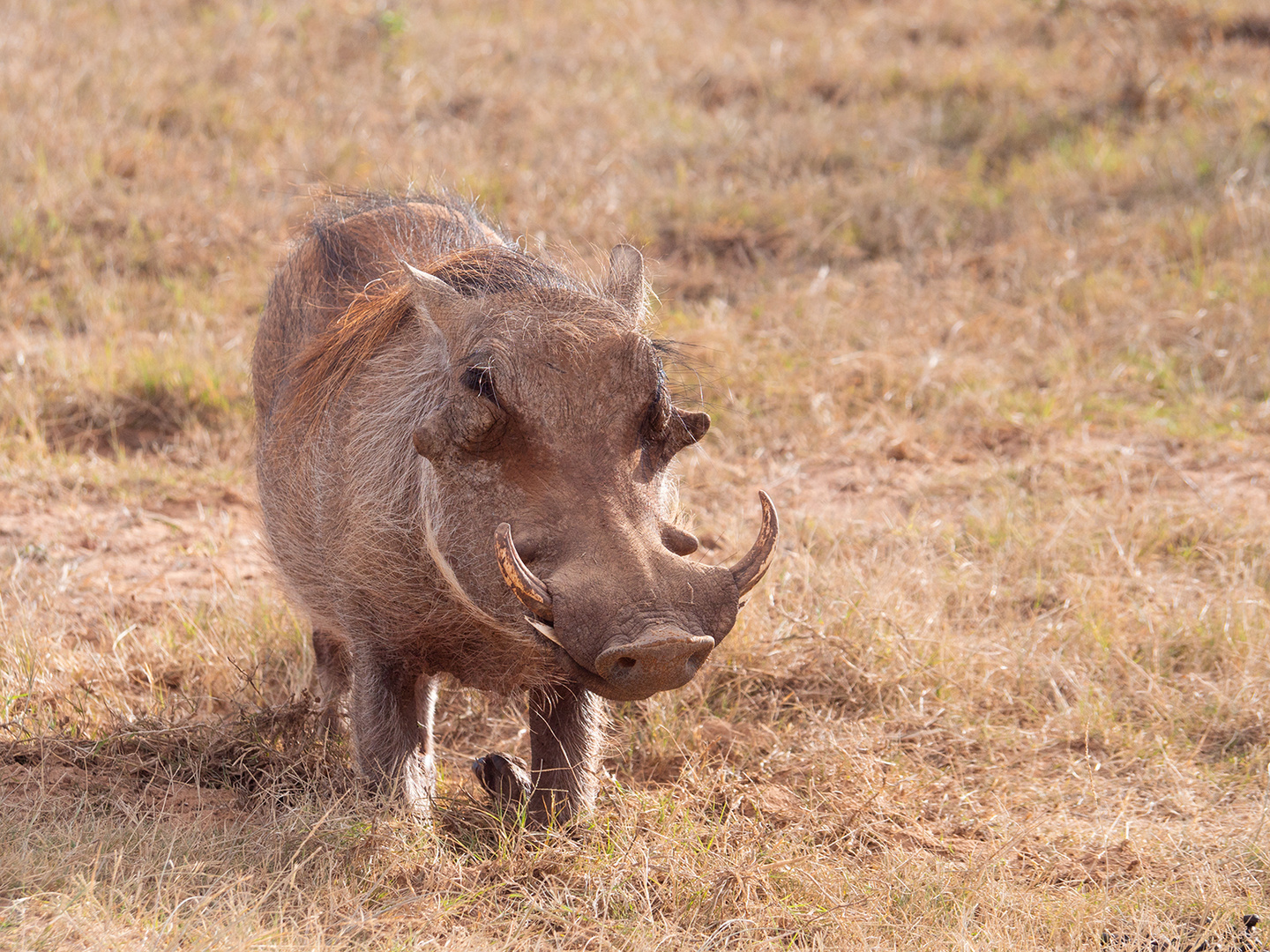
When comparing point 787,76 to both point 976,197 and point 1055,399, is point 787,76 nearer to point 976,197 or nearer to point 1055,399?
point 976,197

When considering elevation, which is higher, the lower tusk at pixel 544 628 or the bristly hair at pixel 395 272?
the bristly hair at pixel 395 272

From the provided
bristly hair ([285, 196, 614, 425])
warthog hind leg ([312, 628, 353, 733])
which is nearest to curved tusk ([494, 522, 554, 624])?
bristly hair ([285, 196, 614, 425])

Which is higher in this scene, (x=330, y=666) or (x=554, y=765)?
(x=554, y=765)

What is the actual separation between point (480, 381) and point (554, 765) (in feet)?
3.27

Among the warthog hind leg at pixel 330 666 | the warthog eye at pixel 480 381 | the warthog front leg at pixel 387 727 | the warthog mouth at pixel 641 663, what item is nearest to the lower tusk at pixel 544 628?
the warthog mouth at pixel 641 663

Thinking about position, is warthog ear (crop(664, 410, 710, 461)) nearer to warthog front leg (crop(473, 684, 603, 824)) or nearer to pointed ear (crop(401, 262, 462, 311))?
pointed ear (crop(401, 262, 462, 311))

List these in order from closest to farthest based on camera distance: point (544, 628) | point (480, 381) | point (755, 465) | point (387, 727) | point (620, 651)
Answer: point (620, 651)
point (544, 628)
point (480, 381)
point (387, 727)
point (755, 465)

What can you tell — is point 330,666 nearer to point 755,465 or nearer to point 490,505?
point 490,505

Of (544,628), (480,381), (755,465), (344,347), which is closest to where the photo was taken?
(544,628)

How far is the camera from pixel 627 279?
302 cm

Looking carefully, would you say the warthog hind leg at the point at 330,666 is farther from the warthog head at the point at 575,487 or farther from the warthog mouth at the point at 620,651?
the warthog mouth at the point at 620,651

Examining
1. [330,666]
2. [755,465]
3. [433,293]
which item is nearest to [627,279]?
[433,293]

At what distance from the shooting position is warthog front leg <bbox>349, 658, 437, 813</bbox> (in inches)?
A: 117

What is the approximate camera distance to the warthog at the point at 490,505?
2.32 m
